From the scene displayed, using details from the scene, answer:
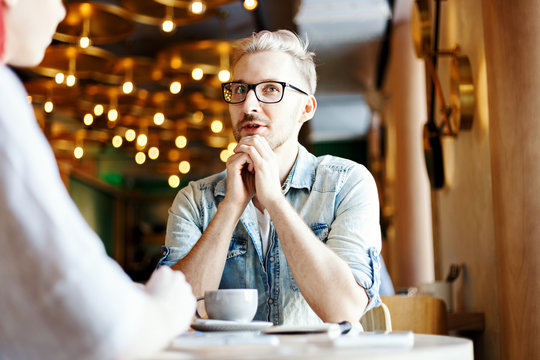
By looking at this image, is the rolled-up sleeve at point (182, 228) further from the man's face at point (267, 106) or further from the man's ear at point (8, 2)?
the man's ear at point (8, 2)

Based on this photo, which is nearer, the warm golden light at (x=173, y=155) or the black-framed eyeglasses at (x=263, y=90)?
the black-framed eyeglasses at (x=263, y=90)

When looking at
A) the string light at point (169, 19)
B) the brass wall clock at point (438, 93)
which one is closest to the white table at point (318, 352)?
the brass wall clock at point (438, 93)

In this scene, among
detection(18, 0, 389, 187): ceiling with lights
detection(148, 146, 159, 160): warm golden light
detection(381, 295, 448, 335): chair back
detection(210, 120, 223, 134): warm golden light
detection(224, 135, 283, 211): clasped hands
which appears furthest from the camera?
detection(148, 146, 159, 160): warm golden light

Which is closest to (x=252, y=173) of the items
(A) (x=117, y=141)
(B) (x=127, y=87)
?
(B) (x=127, y=87)

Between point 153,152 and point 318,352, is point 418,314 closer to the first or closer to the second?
point 318,352

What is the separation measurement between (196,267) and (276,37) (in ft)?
2.72

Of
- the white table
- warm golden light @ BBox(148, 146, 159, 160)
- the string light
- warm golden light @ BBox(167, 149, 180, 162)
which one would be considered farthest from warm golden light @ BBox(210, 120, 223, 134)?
the white table

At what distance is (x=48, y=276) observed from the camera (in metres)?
0.72

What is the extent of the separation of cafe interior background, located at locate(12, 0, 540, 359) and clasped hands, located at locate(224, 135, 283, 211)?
33.6 inches

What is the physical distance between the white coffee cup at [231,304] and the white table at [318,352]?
0.91ft

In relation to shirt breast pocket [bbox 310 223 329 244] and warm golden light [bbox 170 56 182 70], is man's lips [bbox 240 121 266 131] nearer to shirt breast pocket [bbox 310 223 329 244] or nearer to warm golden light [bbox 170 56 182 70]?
shirt breast pocket [bbox 310 223 329 244]

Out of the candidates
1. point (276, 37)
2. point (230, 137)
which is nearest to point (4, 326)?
point (276, 37)

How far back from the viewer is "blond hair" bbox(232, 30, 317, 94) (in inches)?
85.6

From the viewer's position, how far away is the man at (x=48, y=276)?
0.72 meters
